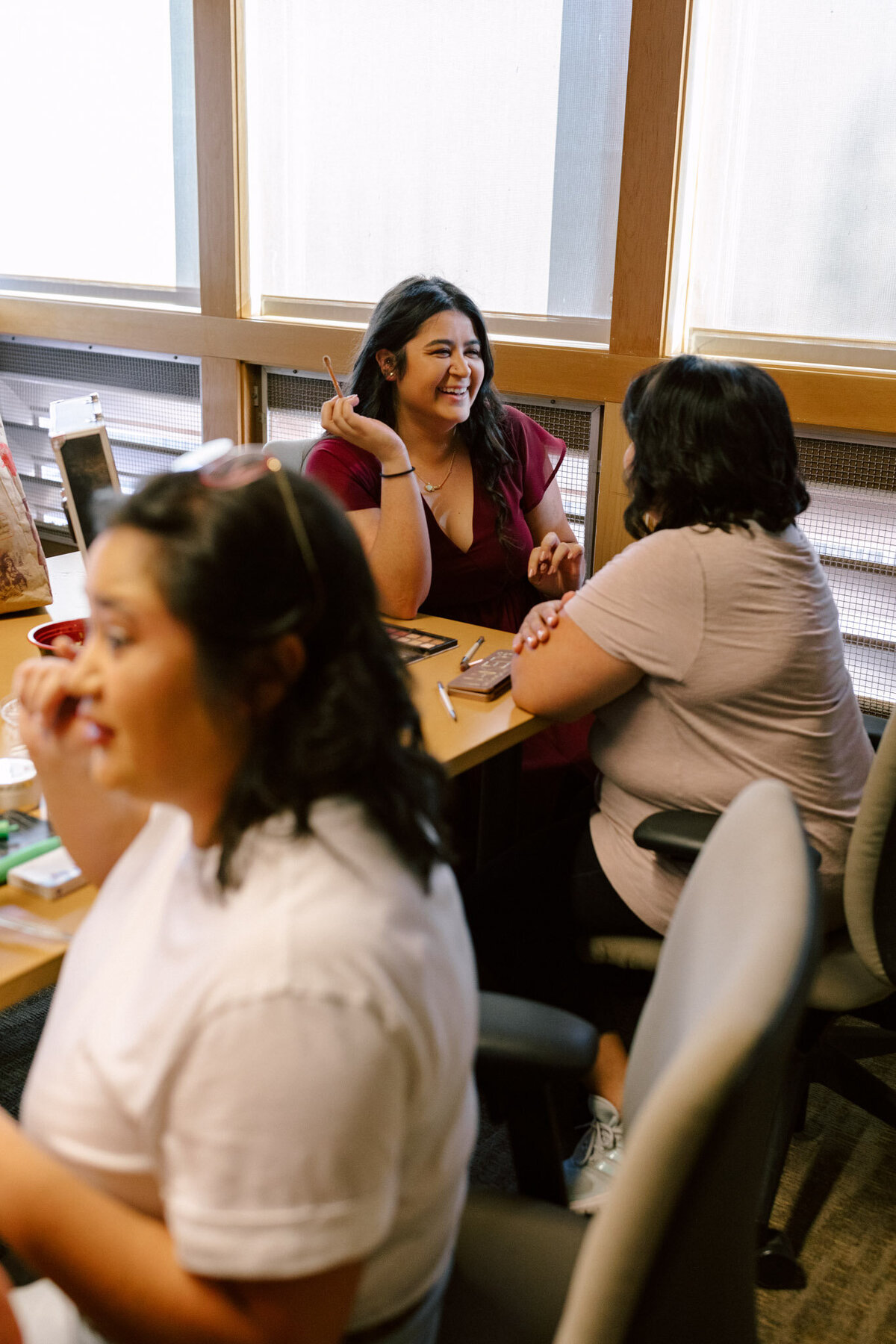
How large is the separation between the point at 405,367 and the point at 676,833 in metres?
1.25

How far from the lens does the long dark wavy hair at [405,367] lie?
2.31 m

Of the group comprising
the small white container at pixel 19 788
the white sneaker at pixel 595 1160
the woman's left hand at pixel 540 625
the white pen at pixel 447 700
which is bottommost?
the white sneaker at pixel 595 1160

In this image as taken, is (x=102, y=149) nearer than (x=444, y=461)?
No

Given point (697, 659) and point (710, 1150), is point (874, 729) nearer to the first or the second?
point (697, 659)

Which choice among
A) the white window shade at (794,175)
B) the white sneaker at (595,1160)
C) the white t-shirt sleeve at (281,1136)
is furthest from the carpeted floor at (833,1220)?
the white window shade at (794,175)

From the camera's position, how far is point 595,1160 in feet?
4.88

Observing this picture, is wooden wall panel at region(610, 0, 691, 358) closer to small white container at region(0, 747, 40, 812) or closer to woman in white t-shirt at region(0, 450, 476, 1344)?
small white container at region(0, 747, 40, 812)

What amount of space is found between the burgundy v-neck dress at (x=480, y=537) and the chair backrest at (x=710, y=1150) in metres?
1.56

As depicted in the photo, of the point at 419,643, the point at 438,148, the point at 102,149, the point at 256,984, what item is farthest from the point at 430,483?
the point at 102,149

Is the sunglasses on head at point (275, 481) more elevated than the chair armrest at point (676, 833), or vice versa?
the sunglasses on head at point (275, 481)

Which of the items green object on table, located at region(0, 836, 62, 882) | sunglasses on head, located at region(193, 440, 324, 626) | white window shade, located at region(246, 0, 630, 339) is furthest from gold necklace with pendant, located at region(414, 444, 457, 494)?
sunglasses on head, located at region(193, 440, 324, 626)

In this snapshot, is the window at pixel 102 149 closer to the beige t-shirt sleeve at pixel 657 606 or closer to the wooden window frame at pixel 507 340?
the wooden window frame at pixel 507 340

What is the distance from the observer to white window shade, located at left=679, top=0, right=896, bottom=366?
2.28m

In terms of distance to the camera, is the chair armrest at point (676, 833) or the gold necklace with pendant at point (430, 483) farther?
the gold necklace with pendant at point (430, 483)
